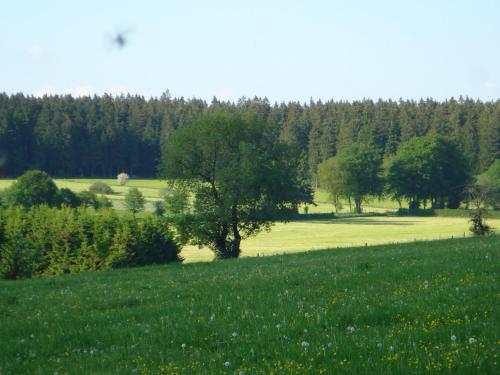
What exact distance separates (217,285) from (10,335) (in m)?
5.89

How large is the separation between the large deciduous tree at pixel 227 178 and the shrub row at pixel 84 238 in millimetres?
9721

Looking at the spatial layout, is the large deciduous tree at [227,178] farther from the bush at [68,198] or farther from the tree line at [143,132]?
the tree line at [143,132]

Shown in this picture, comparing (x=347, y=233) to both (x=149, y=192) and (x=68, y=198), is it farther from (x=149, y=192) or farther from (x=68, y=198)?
(x=149, y=192)

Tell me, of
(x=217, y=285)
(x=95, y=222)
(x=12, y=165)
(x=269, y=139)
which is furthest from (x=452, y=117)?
(x=217, y=285)

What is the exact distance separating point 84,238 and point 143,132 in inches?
6188

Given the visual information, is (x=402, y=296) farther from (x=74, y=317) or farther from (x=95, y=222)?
(x=95, y=222)

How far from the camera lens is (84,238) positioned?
40.2 meters

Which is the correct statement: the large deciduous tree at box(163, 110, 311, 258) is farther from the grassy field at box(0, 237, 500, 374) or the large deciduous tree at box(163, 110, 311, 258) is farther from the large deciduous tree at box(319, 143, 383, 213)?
the large deciduous tree at box(319, 143, 383, 213)

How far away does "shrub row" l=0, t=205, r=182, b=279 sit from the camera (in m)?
39.7

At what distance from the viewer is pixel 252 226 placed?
176ft

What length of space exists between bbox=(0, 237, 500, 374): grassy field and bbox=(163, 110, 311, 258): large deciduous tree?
35822 millimetres

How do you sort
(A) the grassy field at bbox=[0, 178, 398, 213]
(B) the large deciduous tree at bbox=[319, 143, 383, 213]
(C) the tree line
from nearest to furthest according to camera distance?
1. (A) the grassy field at bbox=[0, 178, 398, 213]
2. (B) the large deciduous tree at bbox=[319, 143, 383, 213]
3. (C) the tree line

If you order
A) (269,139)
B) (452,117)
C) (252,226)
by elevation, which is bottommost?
(252,226)

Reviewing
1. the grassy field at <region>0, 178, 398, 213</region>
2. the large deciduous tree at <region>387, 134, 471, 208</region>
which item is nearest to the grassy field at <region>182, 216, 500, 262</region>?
the large deciduous tree at <region>387, 134, 471, 208</region>
